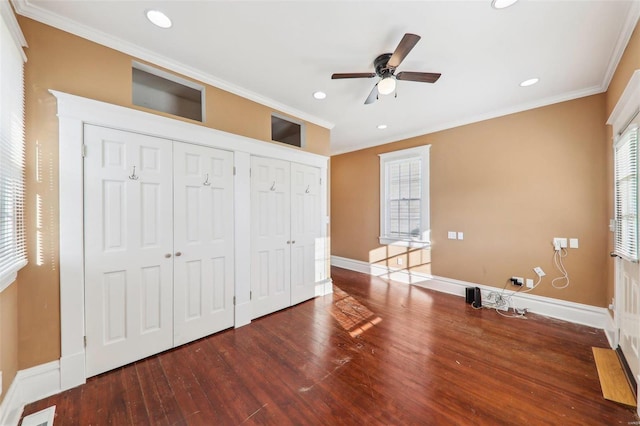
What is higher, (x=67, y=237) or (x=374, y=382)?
(x=67, y=237)

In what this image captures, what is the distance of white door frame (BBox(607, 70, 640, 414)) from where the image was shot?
5.78 ft

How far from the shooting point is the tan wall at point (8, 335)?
1480 mm

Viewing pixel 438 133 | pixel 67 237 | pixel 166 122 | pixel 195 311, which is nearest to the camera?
pixel 67 237

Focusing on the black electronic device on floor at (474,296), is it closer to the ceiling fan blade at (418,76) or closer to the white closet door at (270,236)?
the white closet door at (270,236)

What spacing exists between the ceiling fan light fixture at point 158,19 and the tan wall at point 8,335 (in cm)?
212

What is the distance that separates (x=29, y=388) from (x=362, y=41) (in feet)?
12.2

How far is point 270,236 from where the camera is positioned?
10.6ft

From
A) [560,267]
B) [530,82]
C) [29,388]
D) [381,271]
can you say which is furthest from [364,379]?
[530,82]

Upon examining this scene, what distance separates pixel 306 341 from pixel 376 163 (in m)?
3.82

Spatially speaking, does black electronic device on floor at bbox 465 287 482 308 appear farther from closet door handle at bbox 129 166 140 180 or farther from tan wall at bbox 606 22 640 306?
closet door handle at bbox 129 166 140 180

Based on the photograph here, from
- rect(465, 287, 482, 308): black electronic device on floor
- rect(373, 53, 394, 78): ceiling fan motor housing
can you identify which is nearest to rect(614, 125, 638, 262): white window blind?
rect(465, 287, 482, 308): black electronic device on floor

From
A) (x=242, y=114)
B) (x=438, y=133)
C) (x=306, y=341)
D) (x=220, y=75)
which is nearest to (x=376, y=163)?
(x=438, y=133)

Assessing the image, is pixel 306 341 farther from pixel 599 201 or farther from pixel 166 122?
Answer: pixel 599 201

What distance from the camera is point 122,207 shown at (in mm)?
2107
